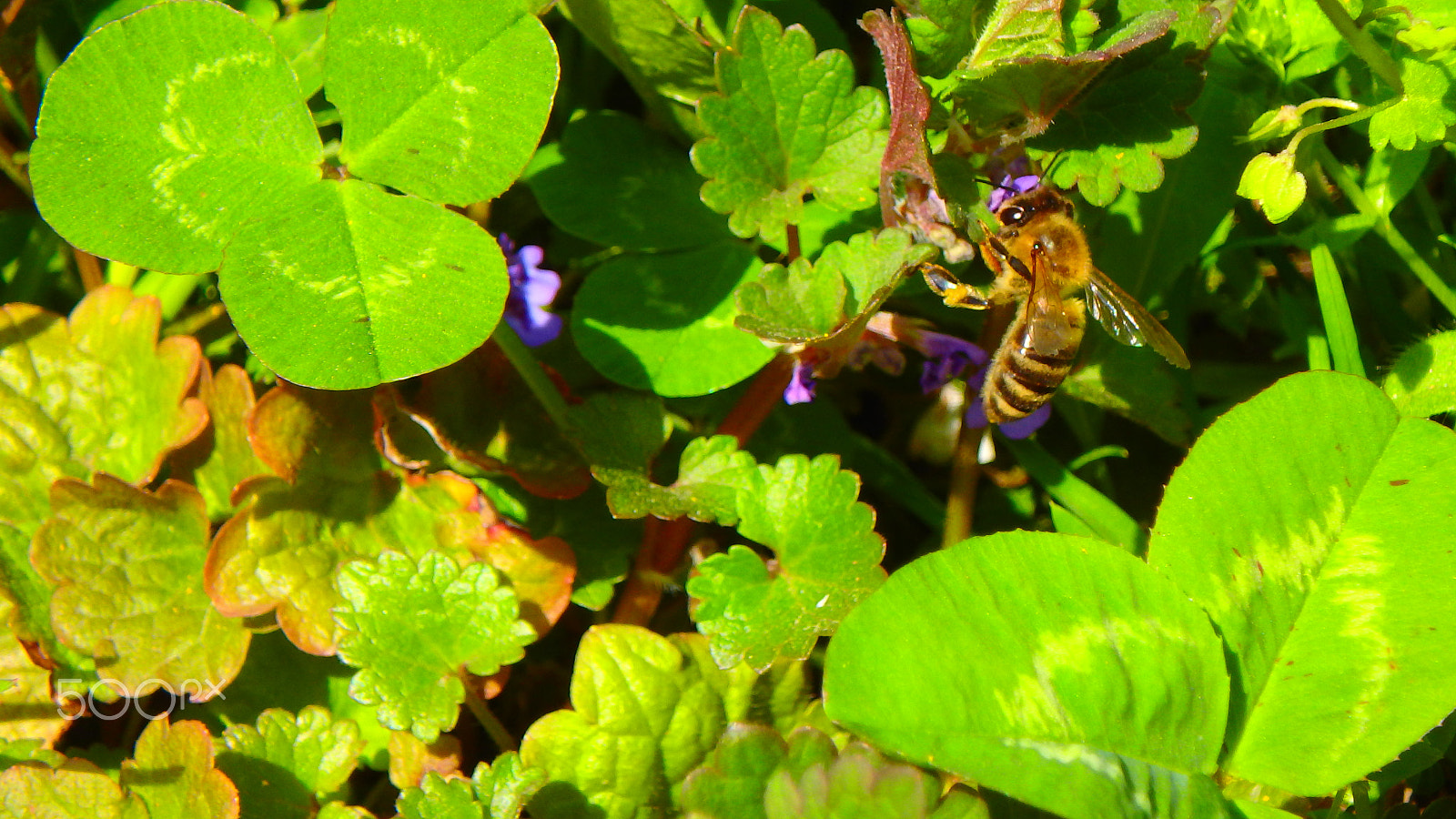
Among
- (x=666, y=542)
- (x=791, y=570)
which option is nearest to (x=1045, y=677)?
(x=791, y=570)

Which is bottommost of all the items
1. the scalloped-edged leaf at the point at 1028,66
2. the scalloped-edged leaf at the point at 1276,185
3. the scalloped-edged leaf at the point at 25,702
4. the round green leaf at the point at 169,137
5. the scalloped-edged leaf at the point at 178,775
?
the scalloped-edged leaf at the point at 25,702

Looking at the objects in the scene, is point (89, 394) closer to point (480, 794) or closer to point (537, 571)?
point (537, 571)

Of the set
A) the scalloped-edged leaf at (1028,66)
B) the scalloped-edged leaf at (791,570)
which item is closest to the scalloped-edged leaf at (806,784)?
the scalloped-edged leaf at (791,570)

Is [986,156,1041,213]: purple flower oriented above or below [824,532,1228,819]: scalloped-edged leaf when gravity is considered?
above

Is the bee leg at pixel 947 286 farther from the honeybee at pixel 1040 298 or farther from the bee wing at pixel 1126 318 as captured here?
the bee wing at pixel 1126 318

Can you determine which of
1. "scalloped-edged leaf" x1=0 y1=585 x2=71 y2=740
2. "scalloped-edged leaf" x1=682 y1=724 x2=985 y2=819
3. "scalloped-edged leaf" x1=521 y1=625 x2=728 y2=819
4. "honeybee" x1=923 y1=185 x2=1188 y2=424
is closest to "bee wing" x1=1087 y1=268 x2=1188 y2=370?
"honeybee" x1=923 y1=185 x2=1188 y2=424

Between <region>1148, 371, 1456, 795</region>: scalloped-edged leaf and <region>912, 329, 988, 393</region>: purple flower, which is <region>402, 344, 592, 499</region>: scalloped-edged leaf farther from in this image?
<region>1148, 371, 1456, 795</region>: scalloped-edged leaf

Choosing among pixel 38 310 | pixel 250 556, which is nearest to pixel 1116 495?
pixel 250 556
